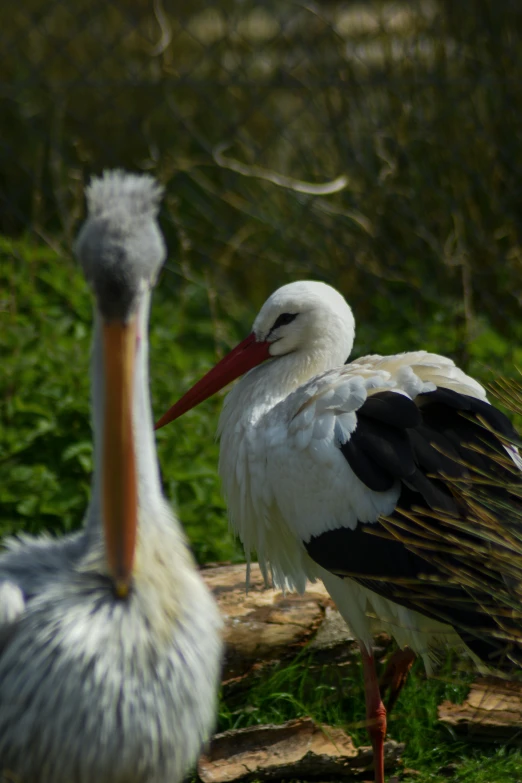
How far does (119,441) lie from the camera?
1938mm

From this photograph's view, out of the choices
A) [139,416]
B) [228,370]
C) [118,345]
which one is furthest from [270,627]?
[118,345]

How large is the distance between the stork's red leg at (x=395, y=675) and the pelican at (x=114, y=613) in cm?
125

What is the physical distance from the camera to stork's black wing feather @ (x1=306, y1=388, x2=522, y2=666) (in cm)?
266

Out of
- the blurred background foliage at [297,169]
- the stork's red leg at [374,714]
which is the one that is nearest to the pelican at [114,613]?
the stork's red leg at [374,714]

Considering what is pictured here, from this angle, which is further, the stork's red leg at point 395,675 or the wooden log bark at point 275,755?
the stork's red leg at point 395,675

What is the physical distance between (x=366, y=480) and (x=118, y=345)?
1122 millimetres

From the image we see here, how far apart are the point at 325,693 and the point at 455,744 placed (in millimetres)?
415

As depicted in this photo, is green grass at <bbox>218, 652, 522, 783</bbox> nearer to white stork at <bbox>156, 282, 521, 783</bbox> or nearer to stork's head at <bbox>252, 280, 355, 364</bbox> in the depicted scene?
white stork at <bbox>156, 282, 521, 783</bbox>

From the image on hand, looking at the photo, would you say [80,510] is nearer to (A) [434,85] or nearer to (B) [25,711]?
(B) [25,711]

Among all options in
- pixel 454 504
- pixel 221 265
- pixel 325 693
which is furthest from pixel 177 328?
pixel 454 504

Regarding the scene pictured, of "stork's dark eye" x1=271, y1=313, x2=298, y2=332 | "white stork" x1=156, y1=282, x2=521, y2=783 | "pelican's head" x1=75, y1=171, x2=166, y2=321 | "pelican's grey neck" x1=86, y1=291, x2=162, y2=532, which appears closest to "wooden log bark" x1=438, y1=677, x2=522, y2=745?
"white stork" x1=156, y1=282, x2=521, y2=783

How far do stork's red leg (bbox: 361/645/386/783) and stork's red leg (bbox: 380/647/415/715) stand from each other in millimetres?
168

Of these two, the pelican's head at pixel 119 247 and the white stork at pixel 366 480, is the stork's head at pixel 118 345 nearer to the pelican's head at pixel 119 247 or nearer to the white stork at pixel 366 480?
the pelican's head at pixel 119 247

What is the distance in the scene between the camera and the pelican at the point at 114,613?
1.95m
